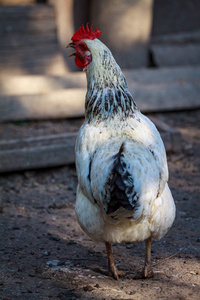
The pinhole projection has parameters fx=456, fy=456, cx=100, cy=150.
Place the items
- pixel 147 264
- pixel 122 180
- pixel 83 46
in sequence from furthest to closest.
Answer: pixel 83 46, pixel 147 264, pixel 122 180

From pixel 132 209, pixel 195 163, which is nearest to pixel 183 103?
pixel 195 163

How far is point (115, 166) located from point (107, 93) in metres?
0.86

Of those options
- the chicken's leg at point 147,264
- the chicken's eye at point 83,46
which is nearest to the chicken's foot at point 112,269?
the chicken's leg at point 147,264

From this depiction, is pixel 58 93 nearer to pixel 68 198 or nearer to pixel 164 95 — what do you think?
pixel 164 95

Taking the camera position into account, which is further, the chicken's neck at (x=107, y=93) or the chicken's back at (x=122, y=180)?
the chicken's neck at (x=107, y=93)

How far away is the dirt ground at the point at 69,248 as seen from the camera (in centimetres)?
333

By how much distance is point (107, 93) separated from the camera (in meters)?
3.55

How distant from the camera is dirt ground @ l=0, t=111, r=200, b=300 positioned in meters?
3.33

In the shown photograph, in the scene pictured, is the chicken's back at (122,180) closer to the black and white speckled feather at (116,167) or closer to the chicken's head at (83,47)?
the black and white speckled feather at (116,167)

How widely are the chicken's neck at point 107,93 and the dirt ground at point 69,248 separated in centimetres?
125

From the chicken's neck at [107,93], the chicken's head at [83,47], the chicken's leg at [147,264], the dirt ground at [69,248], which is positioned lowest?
the dirt ground at [69,248]

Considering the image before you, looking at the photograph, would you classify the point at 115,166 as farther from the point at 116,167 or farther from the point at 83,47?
the point at 83,47

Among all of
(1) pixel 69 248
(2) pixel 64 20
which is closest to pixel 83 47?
(1) pixel 69 248

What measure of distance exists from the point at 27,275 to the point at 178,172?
276 centimetres
